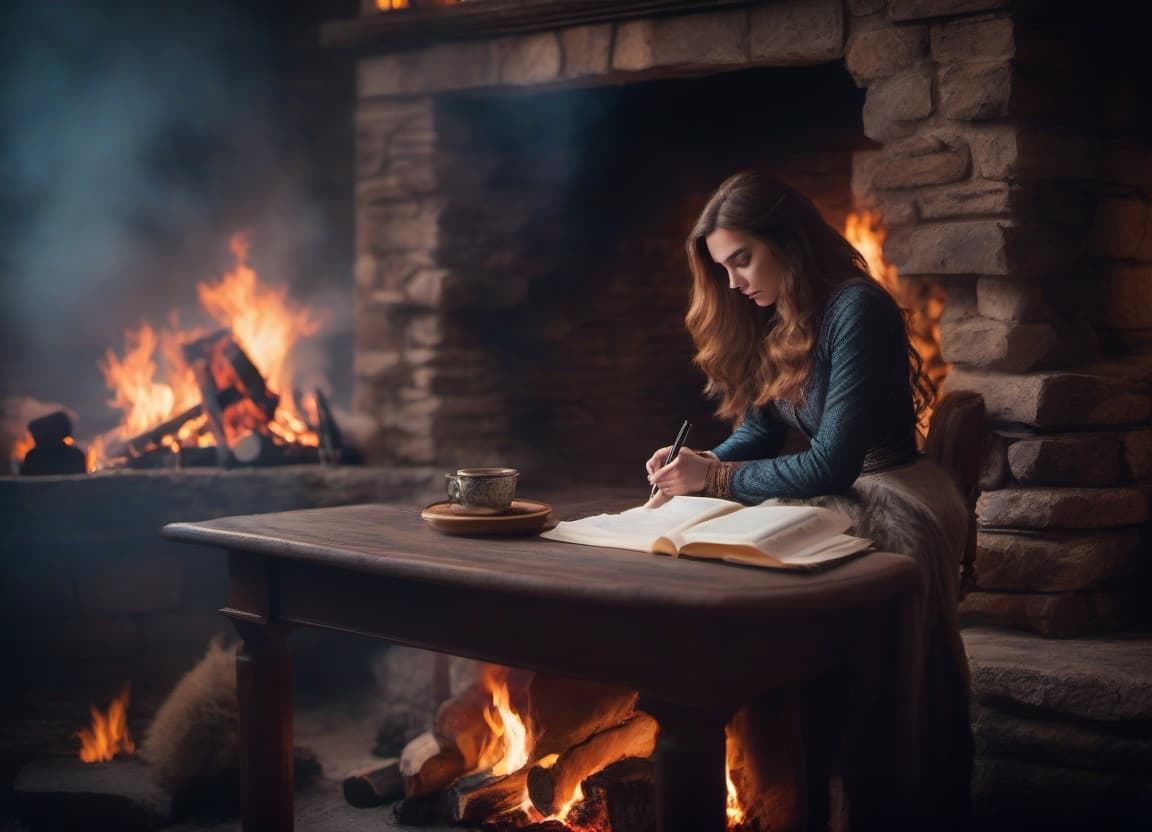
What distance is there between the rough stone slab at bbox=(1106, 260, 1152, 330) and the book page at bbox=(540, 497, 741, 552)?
6.22ft

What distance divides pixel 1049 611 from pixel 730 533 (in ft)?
5.49

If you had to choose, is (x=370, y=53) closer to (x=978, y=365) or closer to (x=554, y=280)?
(x=554, y=280)

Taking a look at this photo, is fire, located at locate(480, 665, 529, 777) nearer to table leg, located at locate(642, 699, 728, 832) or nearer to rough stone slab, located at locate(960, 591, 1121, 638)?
rough stone slab, located at locate(960, 591, 1121, 638)

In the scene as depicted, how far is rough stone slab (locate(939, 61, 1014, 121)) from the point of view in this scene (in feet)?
10.7

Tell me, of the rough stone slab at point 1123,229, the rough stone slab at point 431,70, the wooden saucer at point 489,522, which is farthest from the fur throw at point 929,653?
the rough stone slab at point 431,70

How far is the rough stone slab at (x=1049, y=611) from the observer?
3.25m

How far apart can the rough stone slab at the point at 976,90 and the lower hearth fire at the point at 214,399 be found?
2.63 meters

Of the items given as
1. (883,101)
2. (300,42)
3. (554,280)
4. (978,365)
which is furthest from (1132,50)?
(300,42)

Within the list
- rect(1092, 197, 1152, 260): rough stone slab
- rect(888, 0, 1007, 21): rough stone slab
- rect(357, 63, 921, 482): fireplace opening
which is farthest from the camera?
rect(357, 63, 921, 482): fireplace opening

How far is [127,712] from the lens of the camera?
4434 mm

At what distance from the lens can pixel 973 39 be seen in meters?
3.32

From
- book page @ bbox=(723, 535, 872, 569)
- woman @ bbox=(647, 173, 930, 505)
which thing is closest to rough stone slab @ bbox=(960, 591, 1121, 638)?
woman @ bbox=(647, 173, 930, 505)

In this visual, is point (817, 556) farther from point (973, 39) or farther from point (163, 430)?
point (163, 430)

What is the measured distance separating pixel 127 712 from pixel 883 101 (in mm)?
3558
